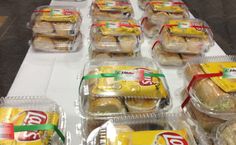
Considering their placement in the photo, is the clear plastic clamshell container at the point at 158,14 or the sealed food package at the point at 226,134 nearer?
the sealed food package at the point at 226,134

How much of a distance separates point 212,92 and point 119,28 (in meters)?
0.53

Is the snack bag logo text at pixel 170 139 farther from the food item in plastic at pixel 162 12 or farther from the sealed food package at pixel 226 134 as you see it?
the food item in plastic at pixel 162 12

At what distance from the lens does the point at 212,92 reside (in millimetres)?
885

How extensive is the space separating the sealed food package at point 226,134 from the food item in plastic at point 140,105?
193mm

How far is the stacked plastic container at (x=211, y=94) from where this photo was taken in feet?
2.86

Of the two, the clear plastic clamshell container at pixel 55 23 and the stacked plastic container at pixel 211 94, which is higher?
the clear plastic clamshell container at pixel 55 23

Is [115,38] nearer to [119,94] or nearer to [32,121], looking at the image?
[119,94]

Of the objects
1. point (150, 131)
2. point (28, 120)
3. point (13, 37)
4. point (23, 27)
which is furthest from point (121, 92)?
point (23, 27)

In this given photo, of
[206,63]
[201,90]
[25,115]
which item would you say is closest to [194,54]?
[206,63]

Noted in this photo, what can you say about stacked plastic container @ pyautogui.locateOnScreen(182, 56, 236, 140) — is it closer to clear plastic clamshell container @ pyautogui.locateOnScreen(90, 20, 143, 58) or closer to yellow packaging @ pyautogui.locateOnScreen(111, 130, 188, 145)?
yellow packaging @ pyautogui.locateOnScreen(111, 130, 188, 145)

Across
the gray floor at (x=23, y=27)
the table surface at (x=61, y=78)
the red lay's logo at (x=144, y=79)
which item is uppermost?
the red lay's logo at (x=144, y=79)

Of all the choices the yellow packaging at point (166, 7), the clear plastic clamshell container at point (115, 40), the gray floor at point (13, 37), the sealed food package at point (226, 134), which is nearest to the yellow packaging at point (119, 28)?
the clear plastic clamshell container at point (115, 40)

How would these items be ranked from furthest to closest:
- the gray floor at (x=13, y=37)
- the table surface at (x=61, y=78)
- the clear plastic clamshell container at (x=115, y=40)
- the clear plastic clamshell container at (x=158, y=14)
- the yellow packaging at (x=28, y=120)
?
the gray floor at (x=13, y=37) → the clear plastic clamshell container at (x=158, y=14) → the clear plastic clamshell container at (x=115, y=40) → the table surface at (x=61, y=78) → the yellow packaging at (x=28, y=120)

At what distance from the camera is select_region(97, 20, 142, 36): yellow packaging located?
4.13 ft
